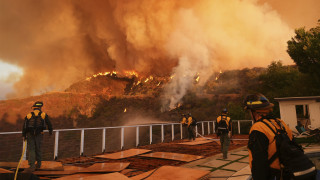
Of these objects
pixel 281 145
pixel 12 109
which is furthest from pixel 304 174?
pixel 12 109

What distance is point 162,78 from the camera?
9325 centimetres

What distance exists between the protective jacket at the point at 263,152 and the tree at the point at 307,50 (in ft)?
77.2

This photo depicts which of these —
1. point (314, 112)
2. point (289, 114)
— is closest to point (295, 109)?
point (289, 114)

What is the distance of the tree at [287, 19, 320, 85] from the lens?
2003 centimetres

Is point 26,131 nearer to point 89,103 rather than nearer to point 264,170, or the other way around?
point 264,170

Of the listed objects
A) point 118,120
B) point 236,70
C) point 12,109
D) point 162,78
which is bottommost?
point 118,120

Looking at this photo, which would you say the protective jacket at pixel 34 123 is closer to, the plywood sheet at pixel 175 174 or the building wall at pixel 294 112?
the plywood sheet at pixel 175 174

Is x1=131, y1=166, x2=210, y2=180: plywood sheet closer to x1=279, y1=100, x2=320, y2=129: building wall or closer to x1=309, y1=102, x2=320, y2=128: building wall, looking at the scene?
x1=279, y1=100, x2=320, y2=129: building wall

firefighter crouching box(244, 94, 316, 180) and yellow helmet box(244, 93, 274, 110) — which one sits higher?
yellow helmet box(244, 93, 274, 110)

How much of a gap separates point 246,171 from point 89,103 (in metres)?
75.6

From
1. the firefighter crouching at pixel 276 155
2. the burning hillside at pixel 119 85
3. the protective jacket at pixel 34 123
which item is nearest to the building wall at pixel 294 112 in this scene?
the firefighter crouching at pixel 276 155

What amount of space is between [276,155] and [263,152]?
0.50 ft

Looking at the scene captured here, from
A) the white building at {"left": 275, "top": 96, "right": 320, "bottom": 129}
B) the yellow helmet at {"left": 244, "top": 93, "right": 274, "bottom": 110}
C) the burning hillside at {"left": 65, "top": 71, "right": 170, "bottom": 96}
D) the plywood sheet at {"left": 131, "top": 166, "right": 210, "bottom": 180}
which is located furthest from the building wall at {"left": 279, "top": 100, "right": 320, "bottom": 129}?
the burning hillside at {"left": 65, "top": 71, "right": 170, "bottom": 96}

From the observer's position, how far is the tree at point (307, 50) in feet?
65.7
